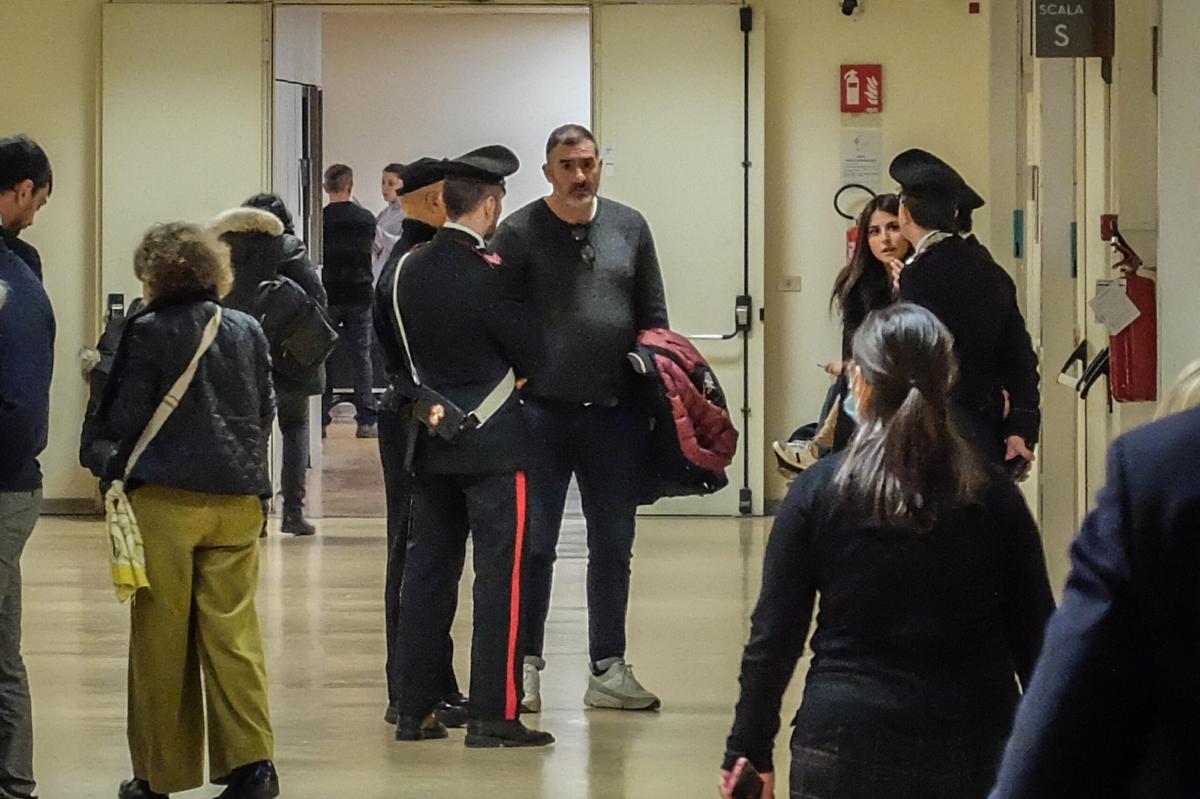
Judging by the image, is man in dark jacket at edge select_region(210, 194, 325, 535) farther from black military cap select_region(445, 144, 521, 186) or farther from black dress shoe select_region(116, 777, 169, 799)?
black dress shoe select_region(116, 777, 169, 799)

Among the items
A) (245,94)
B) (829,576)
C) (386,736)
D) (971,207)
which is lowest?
(386,736)

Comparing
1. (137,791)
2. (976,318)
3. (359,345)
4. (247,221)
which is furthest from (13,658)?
(359,345)

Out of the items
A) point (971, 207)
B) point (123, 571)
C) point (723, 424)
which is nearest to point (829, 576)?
point (123, 571)

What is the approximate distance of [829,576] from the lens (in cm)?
303

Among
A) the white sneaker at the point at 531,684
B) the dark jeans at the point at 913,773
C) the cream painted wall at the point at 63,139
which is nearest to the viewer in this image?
the dark jeans at the point at 913,773

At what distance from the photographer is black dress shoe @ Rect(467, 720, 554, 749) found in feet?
18.7

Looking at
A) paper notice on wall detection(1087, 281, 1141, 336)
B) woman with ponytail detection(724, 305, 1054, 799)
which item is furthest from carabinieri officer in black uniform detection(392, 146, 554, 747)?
woman with ponytail detection(724, 305, 1054, 799)

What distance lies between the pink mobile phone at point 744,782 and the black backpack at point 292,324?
20.5ft

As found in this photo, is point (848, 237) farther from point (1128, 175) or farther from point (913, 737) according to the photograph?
point (913, 737)

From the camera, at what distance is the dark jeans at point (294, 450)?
33.3 feet

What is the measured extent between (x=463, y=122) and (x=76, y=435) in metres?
6.55

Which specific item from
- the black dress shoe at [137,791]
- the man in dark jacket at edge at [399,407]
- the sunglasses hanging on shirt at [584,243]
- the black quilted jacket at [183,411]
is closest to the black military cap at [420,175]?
the man in dark jacket at edge at [399,407]

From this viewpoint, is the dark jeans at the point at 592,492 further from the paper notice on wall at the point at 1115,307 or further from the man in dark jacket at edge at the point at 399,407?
the paper notice on wall at the point at 1115,307

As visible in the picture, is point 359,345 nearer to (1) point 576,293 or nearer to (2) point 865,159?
(2) point 865,159
